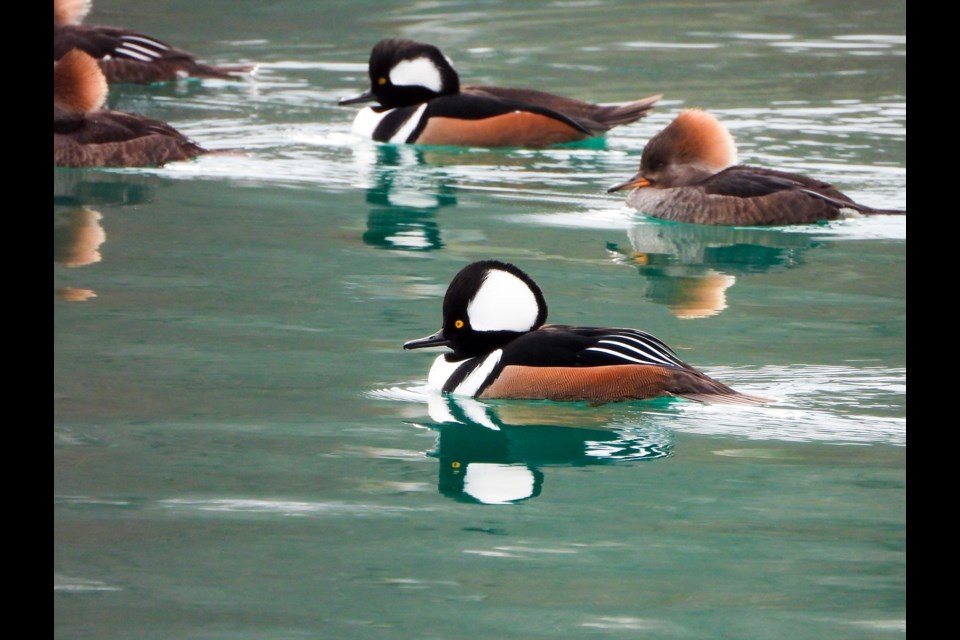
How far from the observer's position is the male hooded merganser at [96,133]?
40.6 feet

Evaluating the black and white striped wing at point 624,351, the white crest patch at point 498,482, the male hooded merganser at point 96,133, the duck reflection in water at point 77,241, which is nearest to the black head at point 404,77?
the male hooded merganser at point 96,133

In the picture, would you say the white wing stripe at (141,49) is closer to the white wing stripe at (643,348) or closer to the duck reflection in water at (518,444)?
the duck reflection in water at (518,444)

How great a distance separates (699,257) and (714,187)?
0.84 meters

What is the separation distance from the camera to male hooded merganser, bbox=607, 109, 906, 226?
34.9 ft

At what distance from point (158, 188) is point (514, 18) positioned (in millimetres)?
9136

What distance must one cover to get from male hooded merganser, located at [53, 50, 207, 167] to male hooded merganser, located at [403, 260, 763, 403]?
5.99m

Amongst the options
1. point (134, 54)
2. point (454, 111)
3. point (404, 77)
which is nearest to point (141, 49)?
point (134, 54)

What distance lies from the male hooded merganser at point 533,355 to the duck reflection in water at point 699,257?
173cm

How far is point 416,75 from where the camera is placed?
1391cm

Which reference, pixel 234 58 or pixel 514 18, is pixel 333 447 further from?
pixel 514 18

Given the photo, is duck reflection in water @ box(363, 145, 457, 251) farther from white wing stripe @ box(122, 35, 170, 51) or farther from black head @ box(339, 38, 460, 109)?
white wing stripe @ box(122, 35, 170, 51)

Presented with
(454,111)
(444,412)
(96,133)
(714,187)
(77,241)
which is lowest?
(444,412)

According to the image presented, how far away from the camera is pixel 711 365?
24.3ft

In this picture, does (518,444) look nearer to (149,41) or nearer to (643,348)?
(643,348)
